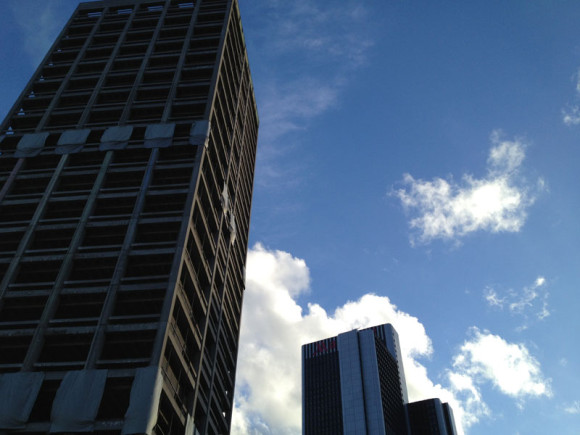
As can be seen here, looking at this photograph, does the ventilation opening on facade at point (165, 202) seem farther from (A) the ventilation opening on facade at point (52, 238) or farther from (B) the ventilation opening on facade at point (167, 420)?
(B) the ventilation opening on facade at point (167, 420)

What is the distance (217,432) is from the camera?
193 ft

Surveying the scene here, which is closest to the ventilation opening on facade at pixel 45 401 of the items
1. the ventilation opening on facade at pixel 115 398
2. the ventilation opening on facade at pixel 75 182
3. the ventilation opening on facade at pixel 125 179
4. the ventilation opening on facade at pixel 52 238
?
the ventilation opening on facade at pixel 115 398

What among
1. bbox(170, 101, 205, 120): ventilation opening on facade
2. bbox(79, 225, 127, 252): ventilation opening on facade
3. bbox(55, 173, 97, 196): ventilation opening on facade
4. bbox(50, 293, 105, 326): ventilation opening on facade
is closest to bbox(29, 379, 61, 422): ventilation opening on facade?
bbox(50, 293, 105, 326): ventilation opening on facade

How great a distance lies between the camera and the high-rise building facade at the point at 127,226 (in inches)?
1673

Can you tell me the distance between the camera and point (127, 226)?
179 ft

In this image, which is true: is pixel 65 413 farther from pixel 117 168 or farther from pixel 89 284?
pixel 117 168

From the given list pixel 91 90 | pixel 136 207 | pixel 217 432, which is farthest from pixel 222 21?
pixel 217 432

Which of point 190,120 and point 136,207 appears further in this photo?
point 190,120

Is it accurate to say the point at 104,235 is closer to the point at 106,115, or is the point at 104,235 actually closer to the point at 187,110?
the point at 106,115

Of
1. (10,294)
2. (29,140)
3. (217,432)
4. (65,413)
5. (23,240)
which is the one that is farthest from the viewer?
(29,140)

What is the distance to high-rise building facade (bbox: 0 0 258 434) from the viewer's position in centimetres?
4250

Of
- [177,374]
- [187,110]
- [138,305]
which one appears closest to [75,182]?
[187,110]

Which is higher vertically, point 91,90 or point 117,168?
point 91,90

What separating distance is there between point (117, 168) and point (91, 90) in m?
19.8
